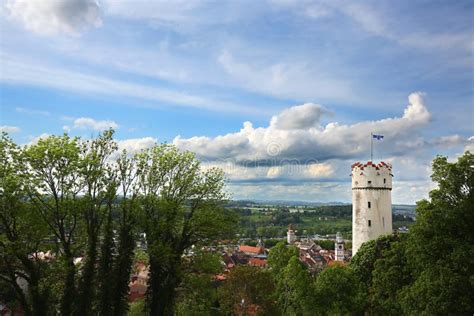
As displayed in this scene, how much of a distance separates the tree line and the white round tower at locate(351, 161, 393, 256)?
62.7ft

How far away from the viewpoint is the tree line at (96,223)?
77.2ft

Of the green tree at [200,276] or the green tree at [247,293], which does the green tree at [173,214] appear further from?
the green tree at [247,293]

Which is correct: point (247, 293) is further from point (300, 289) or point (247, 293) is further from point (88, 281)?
point (88, 281)

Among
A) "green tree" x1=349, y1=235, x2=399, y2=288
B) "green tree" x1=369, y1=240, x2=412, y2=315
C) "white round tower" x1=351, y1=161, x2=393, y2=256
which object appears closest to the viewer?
"green tree" x1=369, y1=240, x2=412, y2=315

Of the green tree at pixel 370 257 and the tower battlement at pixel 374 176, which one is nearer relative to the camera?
the green tree at pixel 370 257

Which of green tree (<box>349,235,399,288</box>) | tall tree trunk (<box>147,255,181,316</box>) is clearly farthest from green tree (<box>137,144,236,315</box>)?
green tree (<box>349,235,399,288</box>)

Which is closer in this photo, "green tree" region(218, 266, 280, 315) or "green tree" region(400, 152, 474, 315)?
"green tree" region(400, 152, 474, 315)

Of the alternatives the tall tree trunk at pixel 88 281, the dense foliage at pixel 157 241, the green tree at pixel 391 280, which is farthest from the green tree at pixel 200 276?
the green tree at pixel 391 280

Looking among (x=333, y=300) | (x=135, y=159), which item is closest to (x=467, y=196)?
(x=333, y=300)

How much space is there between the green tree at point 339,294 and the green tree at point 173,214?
23.3 ft

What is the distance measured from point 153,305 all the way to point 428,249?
1680 cm

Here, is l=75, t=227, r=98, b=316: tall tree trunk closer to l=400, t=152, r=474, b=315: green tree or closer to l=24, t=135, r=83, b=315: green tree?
l=24, t=135, r=83, b=315: green tree

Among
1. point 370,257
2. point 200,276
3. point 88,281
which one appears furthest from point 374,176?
point 88,281

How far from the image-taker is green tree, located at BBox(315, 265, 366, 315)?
2875 centimetres
